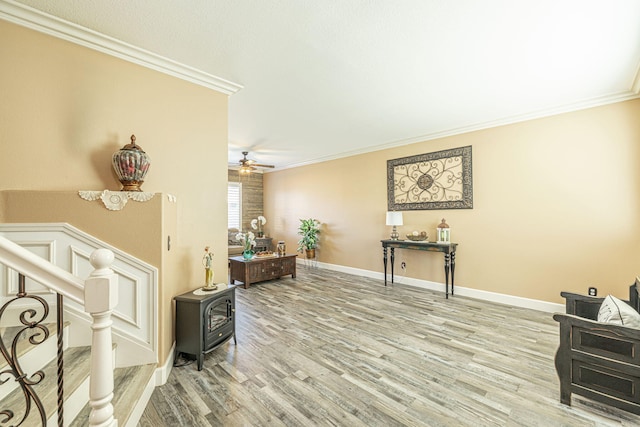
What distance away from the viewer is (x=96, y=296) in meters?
1.03

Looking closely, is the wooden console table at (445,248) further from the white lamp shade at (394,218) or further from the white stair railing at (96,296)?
the white stair railing at (96,296)

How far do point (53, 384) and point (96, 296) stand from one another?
3.63 feet

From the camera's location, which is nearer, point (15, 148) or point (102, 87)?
point (15, 148)

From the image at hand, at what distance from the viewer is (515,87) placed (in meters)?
3.12

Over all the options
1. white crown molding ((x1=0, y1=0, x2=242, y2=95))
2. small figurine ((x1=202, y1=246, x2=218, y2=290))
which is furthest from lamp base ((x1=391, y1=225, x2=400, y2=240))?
white crown molding ((x1=0, y1=0, x2=242, y2=95))

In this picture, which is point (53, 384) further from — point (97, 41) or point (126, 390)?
point (97, 41)

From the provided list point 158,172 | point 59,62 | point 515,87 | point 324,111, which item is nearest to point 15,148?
point 59,62

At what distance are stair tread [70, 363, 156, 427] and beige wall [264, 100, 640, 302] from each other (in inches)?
172

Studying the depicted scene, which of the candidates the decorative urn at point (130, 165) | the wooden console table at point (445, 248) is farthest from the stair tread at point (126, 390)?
the wooden console table at point (445, 248)

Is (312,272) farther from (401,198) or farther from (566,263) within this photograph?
(566,263)

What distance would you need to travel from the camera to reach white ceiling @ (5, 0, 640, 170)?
6.48ft

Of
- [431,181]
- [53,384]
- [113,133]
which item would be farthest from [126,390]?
[431,181]

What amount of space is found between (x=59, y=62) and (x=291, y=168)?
18.4 ft

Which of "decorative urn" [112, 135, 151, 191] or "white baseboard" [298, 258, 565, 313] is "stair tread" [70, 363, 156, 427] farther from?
"white baseboard" [298, 258, 565, 313]
